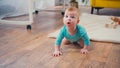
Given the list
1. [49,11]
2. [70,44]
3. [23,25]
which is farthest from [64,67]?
[49,11]

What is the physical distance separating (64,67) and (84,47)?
318 mm

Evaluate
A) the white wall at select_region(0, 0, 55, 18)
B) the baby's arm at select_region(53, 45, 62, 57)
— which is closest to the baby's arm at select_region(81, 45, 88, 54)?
the baby's arm at select_region(53, 45, 62, 57)

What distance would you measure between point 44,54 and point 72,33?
0.27 metres

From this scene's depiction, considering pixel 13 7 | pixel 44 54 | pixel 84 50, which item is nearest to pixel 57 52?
pixel 44 54

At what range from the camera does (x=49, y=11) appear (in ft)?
10.5

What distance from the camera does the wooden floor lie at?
1.16m

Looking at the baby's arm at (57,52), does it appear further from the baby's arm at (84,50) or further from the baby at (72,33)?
the baby's arm at (84,50)

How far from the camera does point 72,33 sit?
1433mm

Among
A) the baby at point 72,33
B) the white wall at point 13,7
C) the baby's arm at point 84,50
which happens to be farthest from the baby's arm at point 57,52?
the white wall at point 13,7

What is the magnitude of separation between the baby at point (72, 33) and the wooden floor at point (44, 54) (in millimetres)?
50

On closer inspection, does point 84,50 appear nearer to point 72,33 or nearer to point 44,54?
point 72,33

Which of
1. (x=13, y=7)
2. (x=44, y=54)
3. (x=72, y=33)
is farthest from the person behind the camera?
(x=13, y=7)

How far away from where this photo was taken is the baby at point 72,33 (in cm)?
134

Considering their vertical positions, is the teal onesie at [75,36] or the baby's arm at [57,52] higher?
the teal onesie at [75,36]
